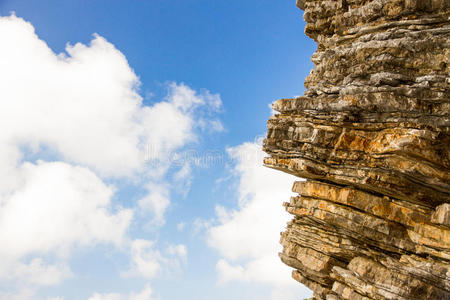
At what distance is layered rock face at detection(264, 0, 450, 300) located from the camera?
21156 millimetres

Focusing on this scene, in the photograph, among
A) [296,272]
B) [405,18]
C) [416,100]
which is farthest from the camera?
[296,272]

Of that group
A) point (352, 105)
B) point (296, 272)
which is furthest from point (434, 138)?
point (296, 272)

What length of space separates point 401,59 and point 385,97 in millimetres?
4401

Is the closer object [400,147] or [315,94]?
[400,147]

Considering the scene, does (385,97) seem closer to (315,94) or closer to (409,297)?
(315,94)

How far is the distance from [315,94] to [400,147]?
8563mm

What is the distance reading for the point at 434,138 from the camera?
67.8ft

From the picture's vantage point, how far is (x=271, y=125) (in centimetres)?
2728

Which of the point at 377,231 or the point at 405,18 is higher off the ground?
the point at 405,18

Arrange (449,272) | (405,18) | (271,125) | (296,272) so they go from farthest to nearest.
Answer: (296,272)
(271,125)
(405,18)
(449,272)

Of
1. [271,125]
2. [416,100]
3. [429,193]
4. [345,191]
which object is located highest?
[271,125]

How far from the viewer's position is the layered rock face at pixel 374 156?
21.2 metres

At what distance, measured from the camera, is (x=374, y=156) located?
22.4 meters

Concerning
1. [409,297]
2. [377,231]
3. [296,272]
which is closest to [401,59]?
[377,231]
